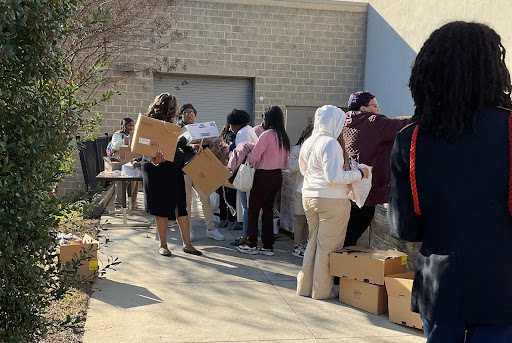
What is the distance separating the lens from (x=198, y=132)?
244 inches

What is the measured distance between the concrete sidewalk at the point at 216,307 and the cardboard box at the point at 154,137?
129 centimetres

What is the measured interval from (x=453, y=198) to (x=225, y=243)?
204 inches

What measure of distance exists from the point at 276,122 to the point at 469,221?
4.16 metres

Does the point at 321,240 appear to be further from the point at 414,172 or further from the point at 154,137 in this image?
the point at 414,172

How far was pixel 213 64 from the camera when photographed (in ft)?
41.8

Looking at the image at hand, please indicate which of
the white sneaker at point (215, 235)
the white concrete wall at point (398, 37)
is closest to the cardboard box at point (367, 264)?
the white sneaker at point (215, 235)

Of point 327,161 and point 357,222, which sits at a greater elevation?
point 327,161

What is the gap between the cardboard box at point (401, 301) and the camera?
3928 mm

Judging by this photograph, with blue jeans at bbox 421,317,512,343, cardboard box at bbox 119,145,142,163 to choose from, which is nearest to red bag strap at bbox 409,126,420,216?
blue jeans at bbox 421,317,512,343

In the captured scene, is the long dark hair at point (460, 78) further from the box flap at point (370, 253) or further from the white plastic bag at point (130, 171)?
the white plastic bag at point (130, 171)

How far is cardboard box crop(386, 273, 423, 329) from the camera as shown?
Result: 155 inches

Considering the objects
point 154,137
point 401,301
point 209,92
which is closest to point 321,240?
point 401,301

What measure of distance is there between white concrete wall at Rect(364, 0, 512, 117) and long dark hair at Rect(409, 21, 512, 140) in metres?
8.75

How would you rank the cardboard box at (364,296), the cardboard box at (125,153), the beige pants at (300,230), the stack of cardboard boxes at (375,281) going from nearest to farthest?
the stack of cardboard boxes at (375,281), the cardboard box at (364,296), the beige pants at (300,230), the cardboard box at (125,153)
